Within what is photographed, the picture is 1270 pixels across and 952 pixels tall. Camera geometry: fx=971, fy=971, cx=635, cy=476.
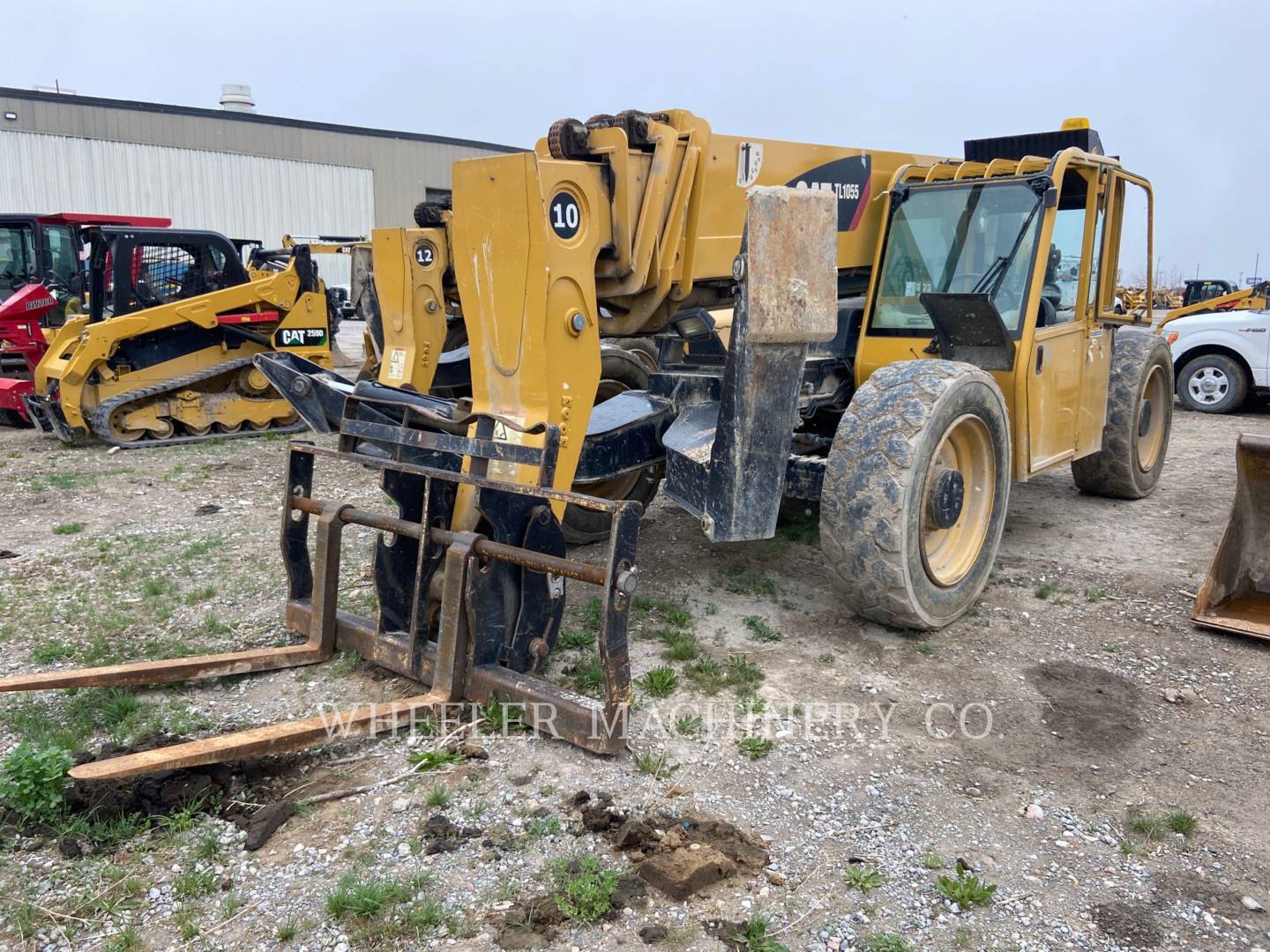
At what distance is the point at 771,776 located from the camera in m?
3.68

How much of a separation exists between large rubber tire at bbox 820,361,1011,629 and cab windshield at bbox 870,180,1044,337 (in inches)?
31.9

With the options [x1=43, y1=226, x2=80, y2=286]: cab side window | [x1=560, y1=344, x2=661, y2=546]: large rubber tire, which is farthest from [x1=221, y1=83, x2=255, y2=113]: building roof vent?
[x1=560, y1=344, x2=661, y2=546]: large rubber tire

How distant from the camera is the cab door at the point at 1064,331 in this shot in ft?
18.8

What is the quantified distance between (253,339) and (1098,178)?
925 cm

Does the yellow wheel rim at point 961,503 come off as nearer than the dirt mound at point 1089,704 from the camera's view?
No

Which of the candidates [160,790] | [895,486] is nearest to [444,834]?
[160,790]

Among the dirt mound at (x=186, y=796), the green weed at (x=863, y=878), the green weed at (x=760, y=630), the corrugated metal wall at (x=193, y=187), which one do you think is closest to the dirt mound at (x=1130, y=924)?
the green weed at (x=863, y=878)

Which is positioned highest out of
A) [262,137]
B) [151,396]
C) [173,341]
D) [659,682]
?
[262,137]

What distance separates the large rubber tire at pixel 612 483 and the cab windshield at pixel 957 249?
161 cm

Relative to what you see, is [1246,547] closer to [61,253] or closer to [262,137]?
[61,253]

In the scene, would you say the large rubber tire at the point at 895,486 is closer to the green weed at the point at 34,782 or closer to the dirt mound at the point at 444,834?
the dirt mound at the point at 444,834

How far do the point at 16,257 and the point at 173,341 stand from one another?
4476 mm

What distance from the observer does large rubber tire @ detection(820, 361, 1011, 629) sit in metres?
4.51

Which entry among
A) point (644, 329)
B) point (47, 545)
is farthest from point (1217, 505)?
point (47, 545)
